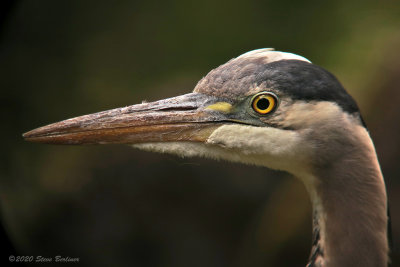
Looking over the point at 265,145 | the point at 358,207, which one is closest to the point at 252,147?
the point at 265,145

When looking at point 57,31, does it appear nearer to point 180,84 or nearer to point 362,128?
point 180,84

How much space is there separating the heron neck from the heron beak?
0.48 meters

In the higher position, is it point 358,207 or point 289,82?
point 289,82

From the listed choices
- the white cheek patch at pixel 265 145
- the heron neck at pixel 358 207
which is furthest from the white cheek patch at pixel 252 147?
the heron neck at pixel 358 207

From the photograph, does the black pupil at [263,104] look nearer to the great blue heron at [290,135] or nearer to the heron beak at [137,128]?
the great blue heron at [290,135]

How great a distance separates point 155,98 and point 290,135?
7.93ft

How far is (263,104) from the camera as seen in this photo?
5.06 feet

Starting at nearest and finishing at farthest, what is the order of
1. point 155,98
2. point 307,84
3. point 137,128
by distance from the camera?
1. point 307,84
2. point 137,128
3. point 155,98

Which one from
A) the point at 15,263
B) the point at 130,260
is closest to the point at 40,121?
the point at 15,263

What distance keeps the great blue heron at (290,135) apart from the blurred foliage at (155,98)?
1.00 meters

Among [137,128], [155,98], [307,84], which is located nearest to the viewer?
[307,84]

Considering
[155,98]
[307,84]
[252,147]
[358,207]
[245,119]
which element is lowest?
[358,207]

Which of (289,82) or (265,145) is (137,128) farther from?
(289,82)

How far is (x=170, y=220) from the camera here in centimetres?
368
